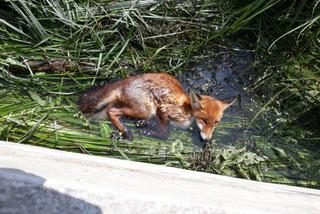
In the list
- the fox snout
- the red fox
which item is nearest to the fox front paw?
the red fox

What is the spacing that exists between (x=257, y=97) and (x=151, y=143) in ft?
2.89

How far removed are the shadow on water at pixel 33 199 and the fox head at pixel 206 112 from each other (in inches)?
55.3

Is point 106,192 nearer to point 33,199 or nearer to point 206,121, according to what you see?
point 33,199

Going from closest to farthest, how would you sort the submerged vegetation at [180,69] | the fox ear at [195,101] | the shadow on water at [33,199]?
1. the shadow on water at [33,199]
2. the fox ear at [195,101]
3. the submerged vegetation at [180,69]

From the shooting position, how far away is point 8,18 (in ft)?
12.3

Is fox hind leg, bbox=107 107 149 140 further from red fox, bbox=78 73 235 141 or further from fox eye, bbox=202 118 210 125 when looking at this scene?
fox eye, bbox=202 118 210 125

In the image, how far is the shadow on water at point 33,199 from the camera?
2297 millimetres

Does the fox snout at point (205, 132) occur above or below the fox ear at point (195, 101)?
below

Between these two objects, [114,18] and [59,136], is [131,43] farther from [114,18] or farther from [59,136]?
[59,136]

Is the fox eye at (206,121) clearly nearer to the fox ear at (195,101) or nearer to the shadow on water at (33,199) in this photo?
the fox ear at (195,101)

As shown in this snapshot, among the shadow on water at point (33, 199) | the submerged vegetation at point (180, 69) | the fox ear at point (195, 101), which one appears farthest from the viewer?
the submerged vegetation at point (180, 69)

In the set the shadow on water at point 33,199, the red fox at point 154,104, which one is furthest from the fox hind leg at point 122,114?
the shadow on water at point 33,199

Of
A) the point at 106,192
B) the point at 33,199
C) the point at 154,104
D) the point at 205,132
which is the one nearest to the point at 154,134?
the point at 154,104

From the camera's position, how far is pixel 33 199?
2312 millimetres
